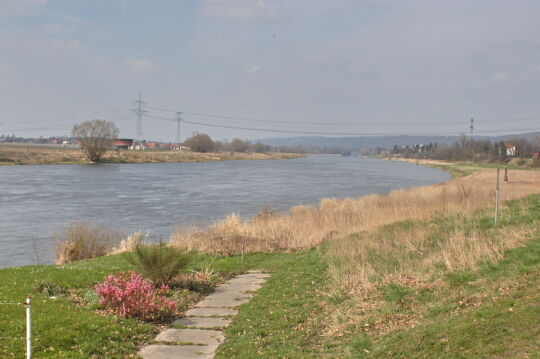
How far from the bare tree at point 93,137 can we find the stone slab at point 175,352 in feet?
315

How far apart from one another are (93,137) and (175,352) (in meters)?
97.2

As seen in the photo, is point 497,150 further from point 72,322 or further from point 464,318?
point 72,322

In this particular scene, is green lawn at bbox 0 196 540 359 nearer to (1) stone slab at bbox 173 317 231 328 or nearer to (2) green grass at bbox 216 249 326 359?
(2) green grass at bbox 216 249 326 359

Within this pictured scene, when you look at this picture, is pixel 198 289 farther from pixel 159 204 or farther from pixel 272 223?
pixel 159 204

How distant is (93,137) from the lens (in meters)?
98.2

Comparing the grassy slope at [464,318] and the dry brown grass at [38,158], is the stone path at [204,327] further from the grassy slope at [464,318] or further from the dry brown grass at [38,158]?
the dry brown grass at [38,158]

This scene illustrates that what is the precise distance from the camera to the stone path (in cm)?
791

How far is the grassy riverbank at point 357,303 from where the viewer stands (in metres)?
7.02

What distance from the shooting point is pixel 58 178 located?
63.2 meters

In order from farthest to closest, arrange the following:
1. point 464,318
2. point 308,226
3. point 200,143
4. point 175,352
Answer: point 200,143 < point 308,226 < point 175,352 < point 464,318

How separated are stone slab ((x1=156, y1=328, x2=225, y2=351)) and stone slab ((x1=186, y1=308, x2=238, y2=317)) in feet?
3.36

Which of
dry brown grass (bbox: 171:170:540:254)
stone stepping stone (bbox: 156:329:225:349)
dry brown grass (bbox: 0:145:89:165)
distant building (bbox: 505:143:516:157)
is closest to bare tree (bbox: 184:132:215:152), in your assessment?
dry brown grass (bbox: 0:145:89:165)

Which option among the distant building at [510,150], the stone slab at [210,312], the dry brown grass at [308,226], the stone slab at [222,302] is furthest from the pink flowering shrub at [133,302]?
the distant building at [510,150]

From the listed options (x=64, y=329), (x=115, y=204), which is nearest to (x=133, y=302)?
(x=64, y=329)
